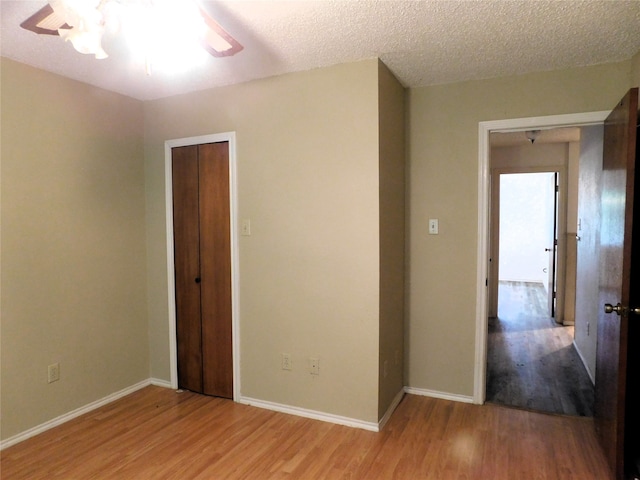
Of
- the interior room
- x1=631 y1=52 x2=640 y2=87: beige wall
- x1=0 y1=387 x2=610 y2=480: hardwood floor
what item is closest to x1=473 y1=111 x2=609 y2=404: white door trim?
the interior room

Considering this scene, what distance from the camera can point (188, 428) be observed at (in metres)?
2.74

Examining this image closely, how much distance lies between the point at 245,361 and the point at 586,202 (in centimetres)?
347

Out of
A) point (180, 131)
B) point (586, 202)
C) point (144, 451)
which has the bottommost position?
point (144, 451)

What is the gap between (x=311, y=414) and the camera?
286 centimetres

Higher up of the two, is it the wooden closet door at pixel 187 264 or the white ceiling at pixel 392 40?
the white ceiling at pixel 392 40

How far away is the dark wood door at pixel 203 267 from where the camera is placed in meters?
3.12

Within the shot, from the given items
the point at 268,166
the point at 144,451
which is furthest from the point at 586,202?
the point at 144,451

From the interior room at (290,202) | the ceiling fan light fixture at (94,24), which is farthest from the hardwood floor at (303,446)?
the ceiling fan light fixture at (94,24)

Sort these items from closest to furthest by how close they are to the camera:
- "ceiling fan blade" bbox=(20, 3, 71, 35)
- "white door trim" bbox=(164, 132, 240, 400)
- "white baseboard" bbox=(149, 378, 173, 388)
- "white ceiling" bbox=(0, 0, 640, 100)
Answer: "ceiling fan blade" bbox=(20, 3, 71, 35)
"white ceiling" bbox=(0, 0, 640, 100)
"white door trim" bbox=(164, 132, 240, 400)
"white baseboard" bbox=(149, 378, 173, 388)

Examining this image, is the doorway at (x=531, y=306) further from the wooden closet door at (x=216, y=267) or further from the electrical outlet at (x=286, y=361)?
the wooden closet door at (x=216, y=267)

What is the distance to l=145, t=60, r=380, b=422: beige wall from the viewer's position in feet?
8.68

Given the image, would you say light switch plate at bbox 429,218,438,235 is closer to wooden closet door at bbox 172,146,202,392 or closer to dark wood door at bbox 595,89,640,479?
dark wood door at bbox 595,89,640,479

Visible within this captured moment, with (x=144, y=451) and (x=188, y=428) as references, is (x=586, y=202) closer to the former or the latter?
(x=188, y=428)

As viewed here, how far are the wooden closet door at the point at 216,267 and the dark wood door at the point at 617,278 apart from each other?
2.46m
